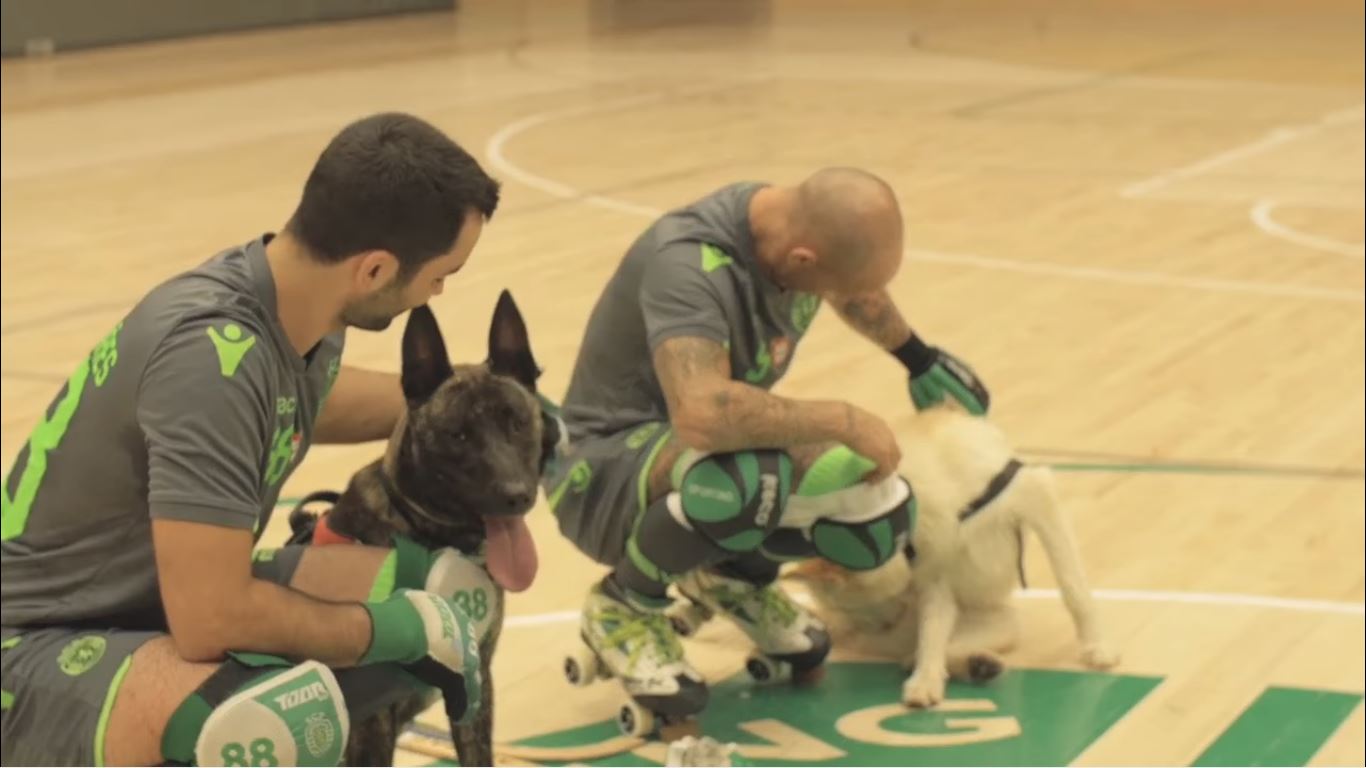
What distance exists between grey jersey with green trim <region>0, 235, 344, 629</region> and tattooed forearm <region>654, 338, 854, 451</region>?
3.16 feet

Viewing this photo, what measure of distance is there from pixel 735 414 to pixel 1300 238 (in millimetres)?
6228

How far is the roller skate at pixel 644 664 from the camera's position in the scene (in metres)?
4.27

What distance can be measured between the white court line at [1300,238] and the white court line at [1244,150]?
2.37 ft

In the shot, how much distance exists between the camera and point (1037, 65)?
1677 centimetres

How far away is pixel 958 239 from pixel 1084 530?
4171 mm

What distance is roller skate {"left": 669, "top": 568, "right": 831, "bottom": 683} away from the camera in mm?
4535

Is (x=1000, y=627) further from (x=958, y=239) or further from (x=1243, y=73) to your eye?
(x=1243, y=73)

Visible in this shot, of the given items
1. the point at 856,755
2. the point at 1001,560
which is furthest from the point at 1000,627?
the point at 856,755

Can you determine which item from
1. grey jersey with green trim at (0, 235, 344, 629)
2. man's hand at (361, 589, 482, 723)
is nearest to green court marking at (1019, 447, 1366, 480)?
man's hand at (361, 589, 482, 723)

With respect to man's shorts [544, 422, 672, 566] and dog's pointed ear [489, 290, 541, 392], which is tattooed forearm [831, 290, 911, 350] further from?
dog's pointed ear [489, 290, 541, 392]

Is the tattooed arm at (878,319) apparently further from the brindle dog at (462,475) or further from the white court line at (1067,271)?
the white court line at (1067,271)

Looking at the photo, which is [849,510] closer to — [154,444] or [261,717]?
[261,717]

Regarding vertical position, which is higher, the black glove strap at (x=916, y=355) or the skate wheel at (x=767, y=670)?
the black glove strap at (x=916, y=355)

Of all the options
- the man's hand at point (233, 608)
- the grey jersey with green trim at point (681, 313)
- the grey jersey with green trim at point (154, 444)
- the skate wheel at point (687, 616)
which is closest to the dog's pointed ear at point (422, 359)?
the grey jersey with green trim at point (154, 444)
